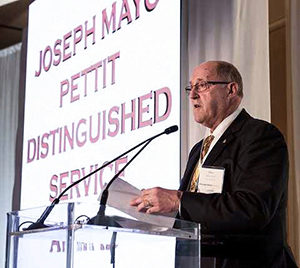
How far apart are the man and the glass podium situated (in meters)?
0.15

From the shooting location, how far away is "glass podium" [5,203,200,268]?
5.70 feet

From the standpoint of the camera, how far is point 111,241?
6.00ft

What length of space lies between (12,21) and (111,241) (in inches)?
199

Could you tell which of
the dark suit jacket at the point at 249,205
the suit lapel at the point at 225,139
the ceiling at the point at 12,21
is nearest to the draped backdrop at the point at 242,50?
the suit lapel at the point at 225,139

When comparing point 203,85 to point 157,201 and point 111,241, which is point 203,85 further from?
point 111,241

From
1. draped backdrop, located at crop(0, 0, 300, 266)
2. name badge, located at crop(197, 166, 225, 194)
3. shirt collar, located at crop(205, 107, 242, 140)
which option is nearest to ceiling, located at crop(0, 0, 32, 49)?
draped backdrop, located at crop(0, 0, 300, 266)

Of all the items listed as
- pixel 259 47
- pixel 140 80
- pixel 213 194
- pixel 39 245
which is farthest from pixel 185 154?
pixel 39 245

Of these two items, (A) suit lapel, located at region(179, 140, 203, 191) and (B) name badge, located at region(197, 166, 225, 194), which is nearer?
(B) name badge, located at region(197, 166, 225, 194)

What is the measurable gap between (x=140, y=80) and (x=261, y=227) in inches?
61.1

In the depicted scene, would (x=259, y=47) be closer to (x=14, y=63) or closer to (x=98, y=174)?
(x=98, y=174)

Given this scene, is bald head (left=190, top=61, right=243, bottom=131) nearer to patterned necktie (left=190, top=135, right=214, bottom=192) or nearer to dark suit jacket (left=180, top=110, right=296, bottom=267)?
patterned necktie (left=190, top=135, right=214, bottom=192)

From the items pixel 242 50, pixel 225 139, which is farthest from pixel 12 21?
pixel 225 139

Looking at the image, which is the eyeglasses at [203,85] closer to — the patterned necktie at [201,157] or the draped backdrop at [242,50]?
the patterned necktie at [201,157]

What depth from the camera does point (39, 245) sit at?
76.3 inches
